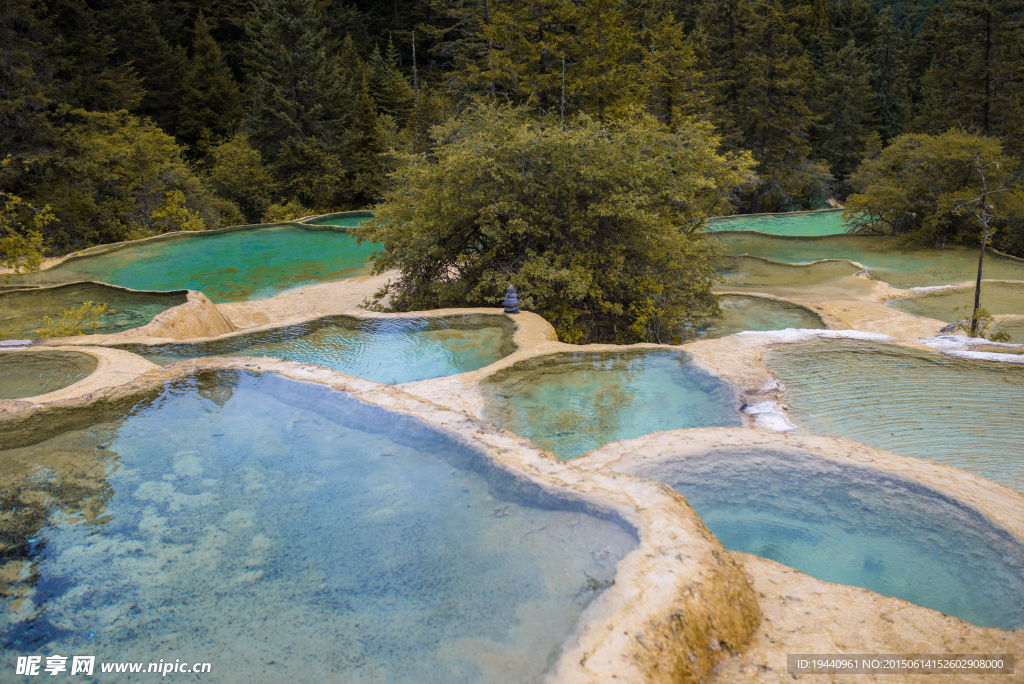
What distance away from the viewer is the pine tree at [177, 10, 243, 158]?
3431 centimetres

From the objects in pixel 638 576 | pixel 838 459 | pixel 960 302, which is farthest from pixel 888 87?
pixel 638 576

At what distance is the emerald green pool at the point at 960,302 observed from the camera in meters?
14.4

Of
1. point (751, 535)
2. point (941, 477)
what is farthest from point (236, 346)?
point (941, 477)

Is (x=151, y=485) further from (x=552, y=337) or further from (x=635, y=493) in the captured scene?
(x=552, y=337)

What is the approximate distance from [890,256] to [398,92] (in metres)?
26.8

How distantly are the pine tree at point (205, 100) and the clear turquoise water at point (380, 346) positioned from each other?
96.3ft

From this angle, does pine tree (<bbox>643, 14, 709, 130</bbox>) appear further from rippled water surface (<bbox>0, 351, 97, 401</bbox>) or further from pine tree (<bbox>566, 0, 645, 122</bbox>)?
rippled water surface (<bbox>0, 351, 97, 401</bbox>)

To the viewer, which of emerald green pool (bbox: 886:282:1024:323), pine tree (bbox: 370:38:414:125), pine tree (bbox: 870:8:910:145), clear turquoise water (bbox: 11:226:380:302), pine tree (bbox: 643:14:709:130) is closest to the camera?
emerald green pool (bbox: 886:282:1024:323)

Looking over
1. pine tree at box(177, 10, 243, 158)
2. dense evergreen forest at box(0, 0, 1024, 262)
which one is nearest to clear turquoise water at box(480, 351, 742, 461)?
dense evergreen forest at box(0, 0, 1024, 262)

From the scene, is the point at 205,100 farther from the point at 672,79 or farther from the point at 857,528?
the point at 857,528

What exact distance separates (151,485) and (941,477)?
244 inches

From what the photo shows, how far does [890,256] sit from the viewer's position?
2153cm

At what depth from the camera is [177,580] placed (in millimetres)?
3730

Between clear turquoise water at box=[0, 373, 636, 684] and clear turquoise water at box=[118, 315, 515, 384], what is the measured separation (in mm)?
2541
